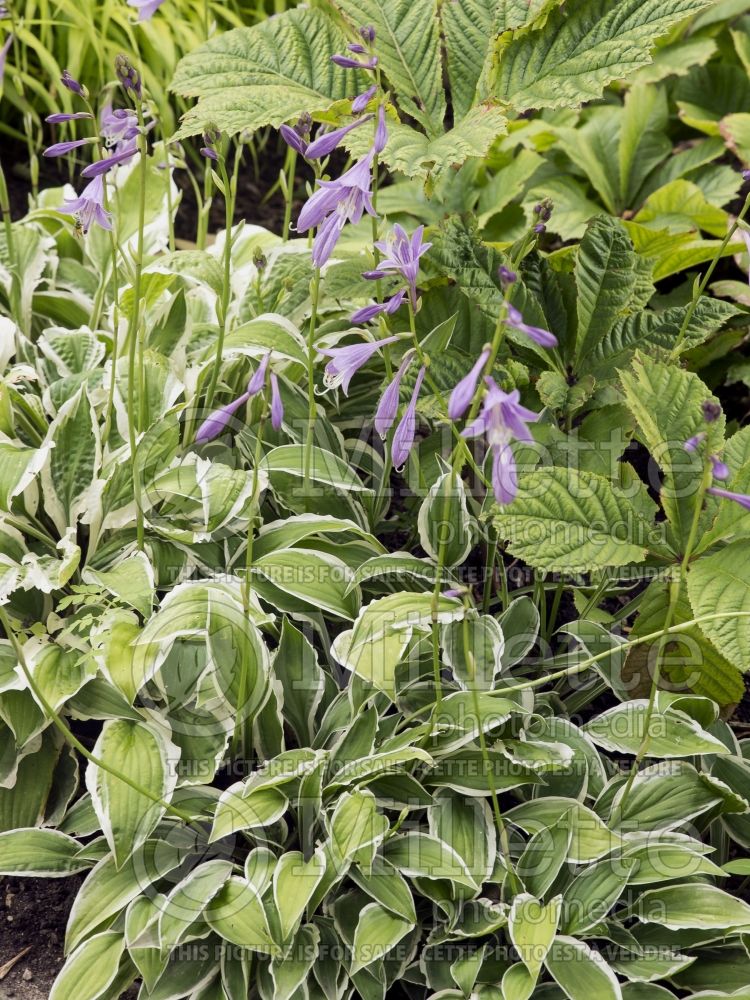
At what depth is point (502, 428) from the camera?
3.98ft

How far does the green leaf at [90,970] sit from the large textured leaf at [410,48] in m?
1.69

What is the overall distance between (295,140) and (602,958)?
1476mm

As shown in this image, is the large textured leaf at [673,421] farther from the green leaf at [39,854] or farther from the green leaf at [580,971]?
the green leaf at [39,854]

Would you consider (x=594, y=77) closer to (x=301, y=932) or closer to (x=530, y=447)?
(x=530, y=447)

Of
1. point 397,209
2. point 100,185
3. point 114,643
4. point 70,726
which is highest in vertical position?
point 100,185

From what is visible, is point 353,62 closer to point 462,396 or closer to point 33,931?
point 462,396

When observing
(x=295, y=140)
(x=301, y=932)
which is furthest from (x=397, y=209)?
(x=301, y=932)

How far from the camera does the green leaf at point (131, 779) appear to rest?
1685 millimetres

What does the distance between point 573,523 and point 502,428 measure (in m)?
0.63

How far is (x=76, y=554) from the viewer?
1.95 meters

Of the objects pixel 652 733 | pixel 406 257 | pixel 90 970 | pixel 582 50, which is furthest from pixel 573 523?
pixel 90 970

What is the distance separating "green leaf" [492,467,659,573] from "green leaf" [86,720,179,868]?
0.72 meters

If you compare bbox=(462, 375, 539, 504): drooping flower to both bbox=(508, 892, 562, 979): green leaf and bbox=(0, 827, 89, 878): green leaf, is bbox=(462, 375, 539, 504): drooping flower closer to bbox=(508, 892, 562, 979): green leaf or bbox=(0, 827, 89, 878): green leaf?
bbox=(508, 892, 562, 979): green leaf

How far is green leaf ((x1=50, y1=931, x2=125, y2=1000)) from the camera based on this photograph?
1.67m
